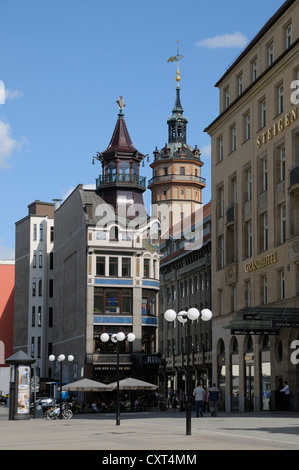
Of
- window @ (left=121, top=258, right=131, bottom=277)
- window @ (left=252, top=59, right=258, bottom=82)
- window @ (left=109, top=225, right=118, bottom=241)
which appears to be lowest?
window @ (left=121, top=258, right=131, bottom=277)

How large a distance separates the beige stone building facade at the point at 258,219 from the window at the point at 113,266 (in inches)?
932

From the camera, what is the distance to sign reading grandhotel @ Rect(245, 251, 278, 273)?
4897 cm

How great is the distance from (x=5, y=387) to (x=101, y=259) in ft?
124

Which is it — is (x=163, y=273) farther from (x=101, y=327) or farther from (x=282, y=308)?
(x=282, y=308)

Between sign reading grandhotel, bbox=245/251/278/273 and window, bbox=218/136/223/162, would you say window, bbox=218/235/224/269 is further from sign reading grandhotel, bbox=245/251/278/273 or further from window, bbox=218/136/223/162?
window, bbox=218/136/223/162

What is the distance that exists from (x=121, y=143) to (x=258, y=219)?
42.7m

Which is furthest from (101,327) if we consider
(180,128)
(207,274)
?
Answer: (180,128)

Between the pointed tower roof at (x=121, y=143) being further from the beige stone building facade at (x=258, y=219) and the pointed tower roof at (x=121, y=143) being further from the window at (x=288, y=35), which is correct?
the window at (x=288, y=35)

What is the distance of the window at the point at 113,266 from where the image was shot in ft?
271

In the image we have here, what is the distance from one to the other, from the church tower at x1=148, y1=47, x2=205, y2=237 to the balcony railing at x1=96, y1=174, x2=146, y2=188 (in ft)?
176

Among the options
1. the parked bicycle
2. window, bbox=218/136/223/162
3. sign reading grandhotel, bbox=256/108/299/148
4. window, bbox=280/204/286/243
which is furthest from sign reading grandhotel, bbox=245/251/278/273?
the parked bicycle

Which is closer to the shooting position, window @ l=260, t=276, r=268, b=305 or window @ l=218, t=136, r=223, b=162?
window @ l=260, t=276, r=268, b=305

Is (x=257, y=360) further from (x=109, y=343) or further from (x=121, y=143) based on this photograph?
(x=121, y=143)

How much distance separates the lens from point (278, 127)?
49.0m
